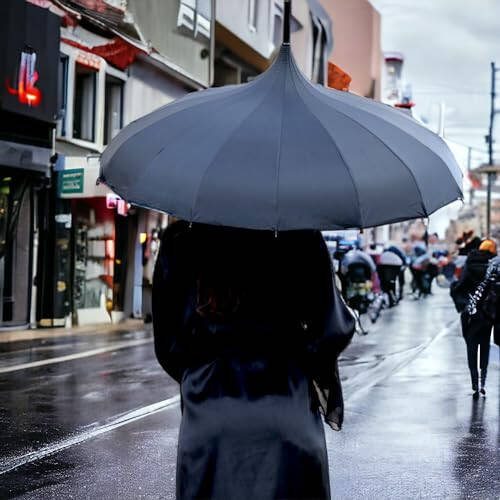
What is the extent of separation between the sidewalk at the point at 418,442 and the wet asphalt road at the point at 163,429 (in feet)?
0.04

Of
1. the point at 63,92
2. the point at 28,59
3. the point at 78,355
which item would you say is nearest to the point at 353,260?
the point at 63,92

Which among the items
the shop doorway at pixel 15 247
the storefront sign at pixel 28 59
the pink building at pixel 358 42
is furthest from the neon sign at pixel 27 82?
the pink building at pixel 358 42

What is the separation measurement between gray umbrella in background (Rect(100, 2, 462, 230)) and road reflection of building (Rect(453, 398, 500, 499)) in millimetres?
3855

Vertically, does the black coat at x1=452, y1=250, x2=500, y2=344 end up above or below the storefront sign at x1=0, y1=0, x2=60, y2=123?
below

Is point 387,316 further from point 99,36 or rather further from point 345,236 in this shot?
point 99,36

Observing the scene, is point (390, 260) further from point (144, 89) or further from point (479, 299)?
point (479, 299)

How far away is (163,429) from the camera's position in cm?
926

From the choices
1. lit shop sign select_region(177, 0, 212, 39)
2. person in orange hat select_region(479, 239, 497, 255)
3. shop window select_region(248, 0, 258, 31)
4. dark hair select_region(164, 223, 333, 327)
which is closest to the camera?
dark hair select_region(164, 223, 333, 327)

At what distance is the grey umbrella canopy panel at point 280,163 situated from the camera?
3.44 meters

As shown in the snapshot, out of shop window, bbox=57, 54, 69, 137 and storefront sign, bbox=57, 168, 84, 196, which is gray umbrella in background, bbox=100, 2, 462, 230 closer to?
storefront sign, bbox=57, 168, 84, 196

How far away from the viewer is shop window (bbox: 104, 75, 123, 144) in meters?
26.3

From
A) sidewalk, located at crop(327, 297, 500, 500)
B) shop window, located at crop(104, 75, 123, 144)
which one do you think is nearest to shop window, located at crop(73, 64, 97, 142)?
shop window, located at crop(104, 75, 123, 144)

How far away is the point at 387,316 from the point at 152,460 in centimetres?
2135

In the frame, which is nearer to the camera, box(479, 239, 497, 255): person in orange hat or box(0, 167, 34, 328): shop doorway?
box(479, 239, 497, 255): person in orange hat
